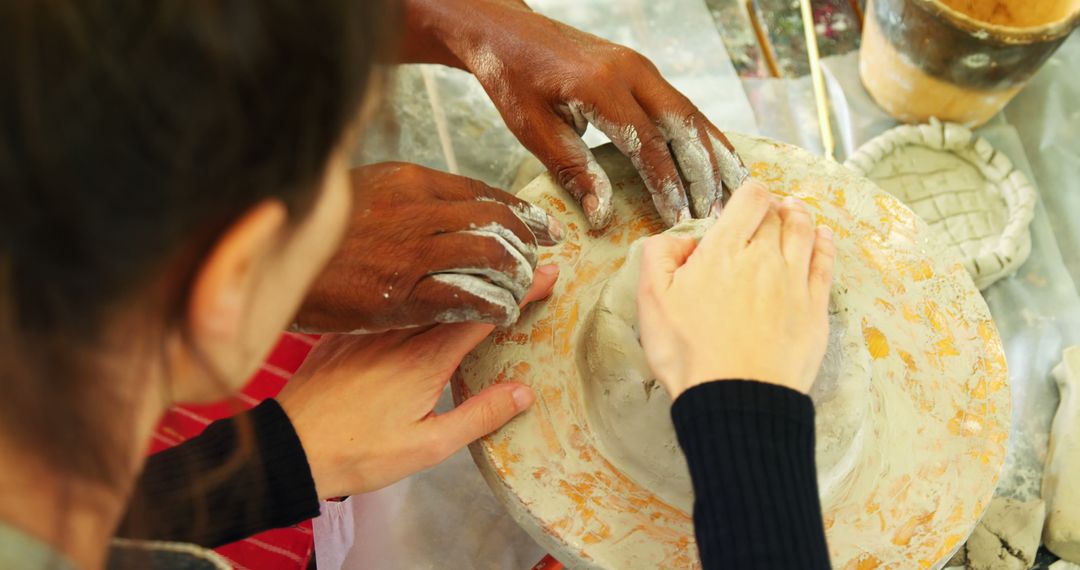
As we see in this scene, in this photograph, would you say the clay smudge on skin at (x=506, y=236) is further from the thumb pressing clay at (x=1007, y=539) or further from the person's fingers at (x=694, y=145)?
the thumb pressing clay at (x=1007, y=539)

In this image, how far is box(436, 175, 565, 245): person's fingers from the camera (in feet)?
3.31

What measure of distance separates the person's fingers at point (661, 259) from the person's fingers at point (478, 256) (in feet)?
0.46

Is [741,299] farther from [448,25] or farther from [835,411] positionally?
[448,25]

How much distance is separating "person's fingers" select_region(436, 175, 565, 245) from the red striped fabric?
0.46 metres

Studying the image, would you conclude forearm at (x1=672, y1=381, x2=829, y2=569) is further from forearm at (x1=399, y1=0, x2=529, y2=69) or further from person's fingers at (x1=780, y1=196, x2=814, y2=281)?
forearm at (x1=399, y1=0, x2=529, y2=69)

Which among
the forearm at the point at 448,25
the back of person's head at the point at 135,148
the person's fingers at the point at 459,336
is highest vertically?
the back of person's head at the point at 135,148

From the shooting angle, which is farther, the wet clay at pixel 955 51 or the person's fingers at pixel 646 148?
the wet clay at pixel 955 51

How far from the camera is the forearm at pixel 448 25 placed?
1184mm

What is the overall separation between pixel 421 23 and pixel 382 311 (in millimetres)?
503

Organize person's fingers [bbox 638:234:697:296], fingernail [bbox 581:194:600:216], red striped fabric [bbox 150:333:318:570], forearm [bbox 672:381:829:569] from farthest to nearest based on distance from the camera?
red striped fabric [bbox 150:333:318:570] < fingernail [bbox 581:194:600:216] < person's fingers [bbox 638:234:697:296] < forearm [bbox 672:381:829:569]

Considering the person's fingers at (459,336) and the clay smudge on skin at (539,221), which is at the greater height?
the clay smudge on skin at (539,221)

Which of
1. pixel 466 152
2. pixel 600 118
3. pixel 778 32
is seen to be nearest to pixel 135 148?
pixel 600 118

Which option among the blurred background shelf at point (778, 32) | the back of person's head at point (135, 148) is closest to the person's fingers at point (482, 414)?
the back of person's head at point (135, 148)

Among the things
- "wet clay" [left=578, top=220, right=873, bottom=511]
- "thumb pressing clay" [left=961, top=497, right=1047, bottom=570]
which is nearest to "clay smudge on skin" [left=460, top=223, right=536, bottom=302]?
"wet clay" [left=578, top=220, right=873, bottom=511]
